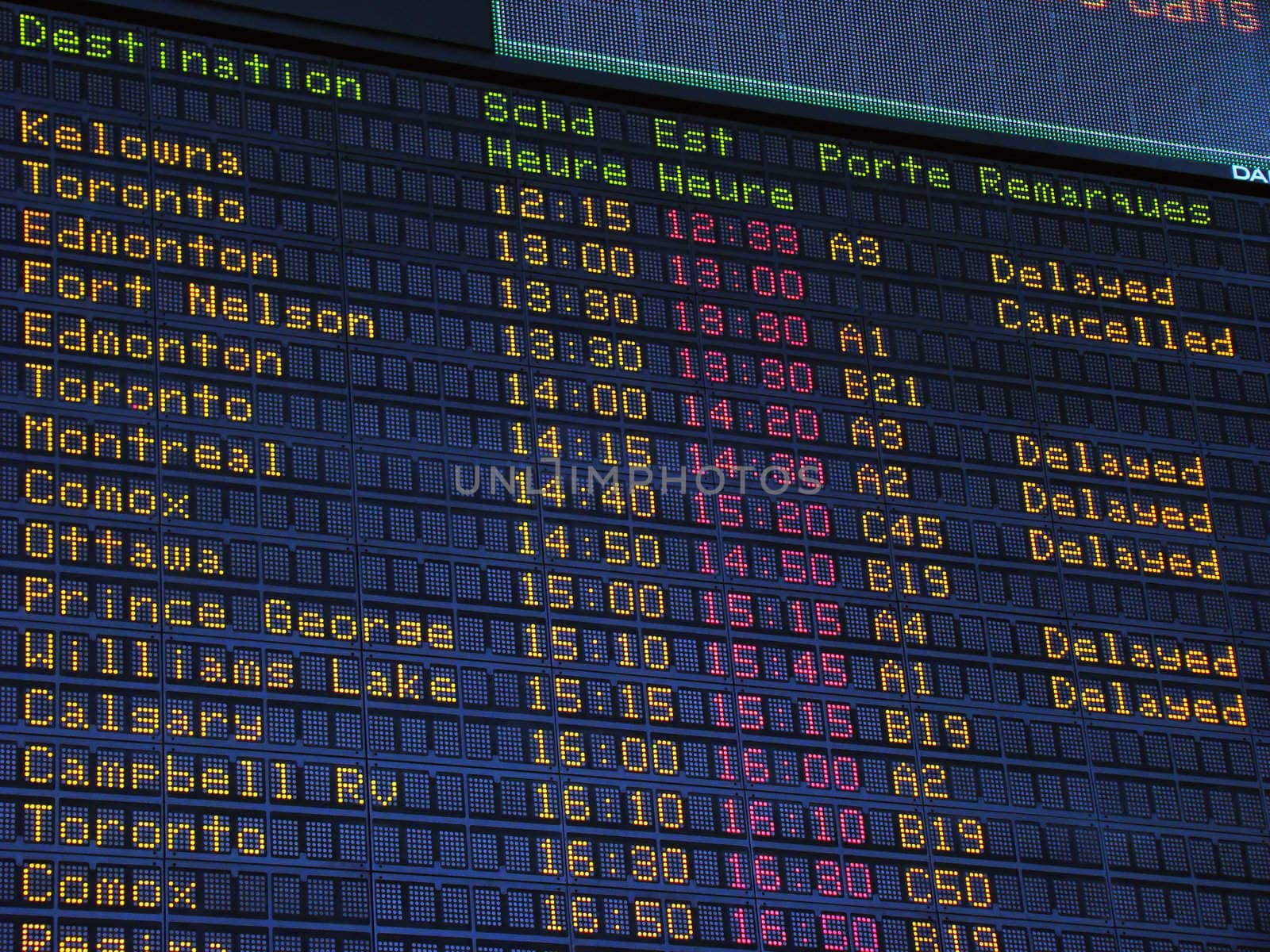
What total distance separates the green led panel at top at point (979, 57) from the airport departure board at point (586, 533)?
57cm

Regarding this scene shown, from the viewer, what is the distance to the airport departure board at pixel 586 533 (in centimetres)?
2233

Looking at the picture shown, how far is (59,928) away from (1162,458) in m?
10.5

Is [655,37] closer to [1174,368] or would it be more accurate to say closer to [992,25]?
[992,25]

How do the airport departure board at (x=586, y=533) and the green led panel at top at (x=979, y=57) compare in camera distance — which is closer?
the airport departure board at (x=586, y=533)

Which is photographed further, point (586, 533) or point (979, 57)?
point (979, 57)

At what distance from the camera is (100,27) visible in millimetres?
24469

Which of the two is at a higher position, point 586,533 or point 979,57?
point 979,57

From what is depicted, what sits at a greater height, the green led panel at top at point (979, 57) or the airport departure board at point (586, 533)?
the green led panel at top at point (979, 57)

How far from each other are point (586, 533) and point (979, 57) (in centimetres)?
671

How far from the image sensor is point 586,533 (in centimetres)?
2414

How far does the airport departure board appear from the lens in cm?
2233

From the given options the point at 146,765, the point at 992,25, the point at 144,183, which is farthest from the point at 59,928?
the point at 992,25

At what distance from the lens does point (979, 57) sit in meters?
28.0

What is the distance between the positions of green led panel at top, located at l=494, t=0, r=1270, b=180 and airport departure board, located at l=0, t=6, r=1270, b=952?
0.57m
